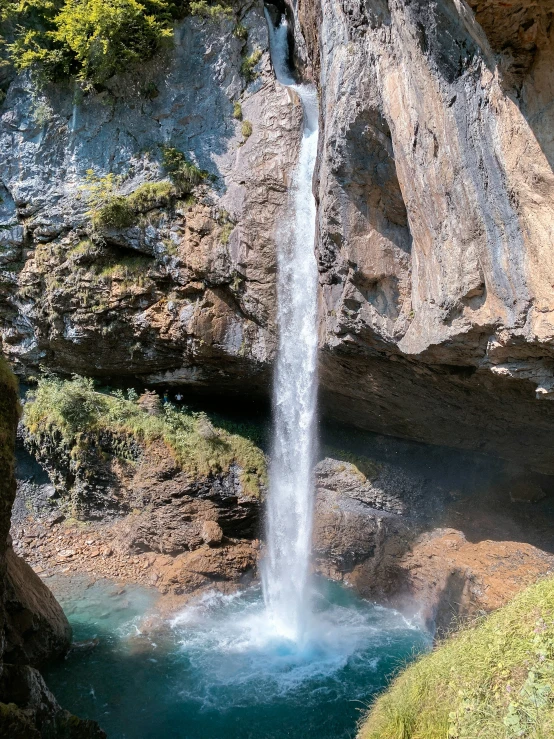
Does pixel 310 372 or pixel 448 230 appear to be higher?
pixel 448 230

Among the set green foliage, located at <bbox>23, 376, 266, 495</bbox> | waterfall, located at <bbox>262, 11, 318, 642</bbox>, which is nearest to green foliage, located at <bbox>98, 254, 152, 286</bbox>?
green foliage, located at <bbox>23, 376, 266, 495</bbox>

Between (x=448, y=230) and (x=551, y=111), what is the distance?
2095 mm

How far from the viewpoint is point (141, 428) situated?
13117 millimetres

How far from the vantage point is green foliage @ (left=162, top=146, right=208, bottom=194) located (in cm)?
1259

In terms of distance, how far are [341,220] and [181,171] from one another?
5.31m

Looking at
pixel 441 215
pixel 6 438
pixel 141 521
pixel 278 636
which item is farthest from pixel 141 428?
pixel 441 215

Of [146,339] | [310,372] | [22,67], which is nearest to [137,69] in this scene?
[22,67]

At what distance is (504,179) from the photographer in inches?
227

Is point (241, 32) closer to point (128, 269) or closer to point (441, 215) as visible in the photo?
point (128, 269)

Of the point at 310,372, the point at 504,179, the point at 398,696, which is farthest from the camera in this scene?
the point at 310,372

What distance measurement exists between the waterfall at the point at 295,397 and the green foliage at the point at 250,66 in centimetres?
133

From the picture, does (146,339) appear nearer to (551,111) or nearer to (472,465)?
(472,465)

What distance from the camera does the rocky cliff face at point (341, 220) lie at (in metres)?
5.88

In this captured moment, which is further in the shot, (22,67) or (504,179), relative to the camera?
(22,67)
